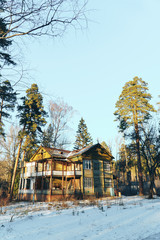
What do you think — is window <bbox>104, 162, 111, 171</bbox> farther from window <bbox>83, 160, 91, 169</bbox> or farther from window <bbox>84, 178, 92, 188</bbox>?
window <bbox>84, 178, 92, 188</bbox>

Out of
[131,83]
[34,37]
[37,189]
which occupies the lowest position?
[37,189]

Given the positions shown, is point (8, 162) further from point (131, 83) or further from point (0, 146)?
point (131, 83)

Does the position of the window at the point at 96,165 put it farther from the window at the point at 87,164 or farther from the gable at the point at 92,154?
the window at the point at 87,164

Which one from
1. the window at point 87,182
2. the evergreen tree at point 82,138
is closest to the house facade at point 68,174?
the window at point 87,182

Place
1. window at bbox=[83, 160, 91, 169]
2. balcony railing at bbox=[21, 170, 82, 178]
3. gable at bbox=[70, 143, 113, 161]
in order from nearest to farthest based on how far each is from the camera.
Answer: balcony railing at bbox=[21, 170, 82, 178] → window at bbox=[83, 160, 91, 169] → gable at bbox=[70, 143, 113, 161]

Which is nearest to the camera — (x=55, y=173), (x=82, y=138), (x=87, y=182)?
(x=55, y=173)

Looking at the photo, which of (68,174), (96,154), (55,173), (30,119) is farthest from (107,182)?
(30,119)

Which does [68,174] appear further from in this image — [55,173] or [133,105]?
[133,105]

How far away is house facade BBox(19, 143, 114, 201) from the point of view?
27028 millimetres

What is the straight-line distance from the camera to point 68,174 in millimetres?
27734

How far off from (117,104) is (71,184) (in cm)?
1683

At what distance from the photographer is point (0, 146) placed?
31.8 meters

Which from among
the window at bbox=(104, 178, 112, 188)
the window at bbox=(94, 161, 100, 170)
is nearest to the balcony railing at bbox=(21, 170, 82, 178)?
the window at bbox=(94, 161, 100, 170)

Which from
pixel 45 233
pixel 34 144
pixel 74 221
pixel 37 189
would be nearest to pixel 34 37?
pixel 45 233
